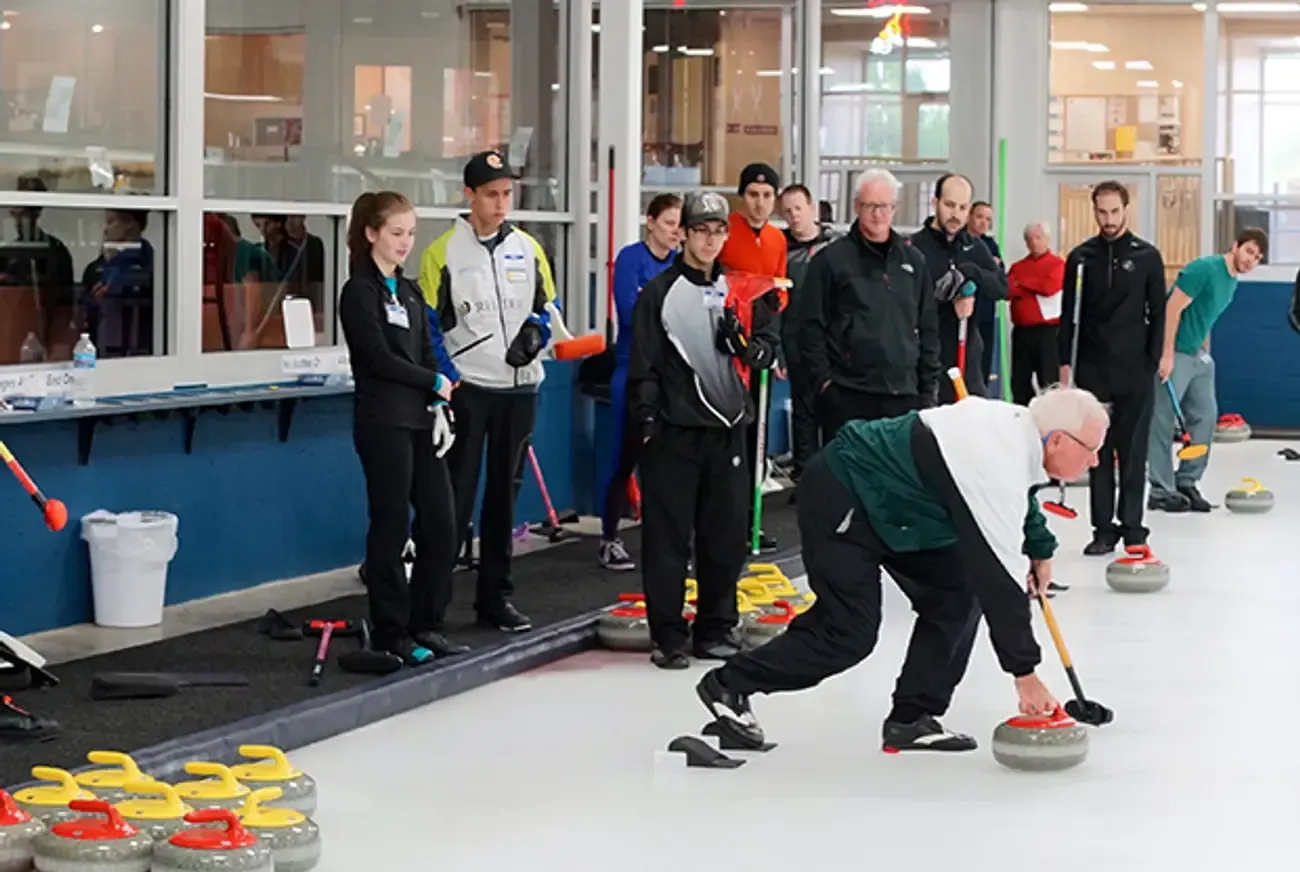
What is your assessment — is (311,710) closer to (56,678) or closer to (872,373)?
(56,678)

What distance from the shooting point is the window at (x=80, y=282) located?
6867mm

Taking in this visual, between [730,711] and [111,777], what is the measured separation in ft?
5.18

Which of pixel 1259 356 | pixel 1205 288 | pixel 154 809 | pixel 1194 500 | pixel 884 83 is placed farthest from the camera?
pixel 1259 356

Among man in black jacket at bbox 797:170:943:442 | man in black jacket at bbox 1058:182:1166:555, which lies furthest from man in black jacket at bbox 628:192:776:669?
man in black jacket at bbox 1058:182:1166:555

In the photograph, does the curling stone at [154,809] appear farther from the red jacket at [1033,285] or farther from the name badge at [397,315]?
the red jacket at [1033,285]

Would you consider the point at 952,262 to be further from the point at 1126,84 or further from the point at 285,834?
the point at 1126,84

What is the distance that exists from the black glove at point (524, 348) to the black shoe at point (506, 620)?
0.78m

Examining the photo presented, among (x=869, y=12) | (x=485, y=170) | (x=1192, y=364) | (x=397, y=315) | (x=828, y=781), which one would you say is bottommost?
(x=828, y=781)

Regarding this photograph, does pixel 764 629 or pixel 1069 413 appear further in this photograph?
pixel 764 629

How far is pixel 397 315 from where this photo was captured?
609cm

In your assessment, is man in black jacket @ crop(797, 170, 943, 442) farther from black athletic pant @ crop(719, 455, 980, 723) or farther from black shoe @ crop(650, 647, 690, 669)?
black athletic pant @ crop(719, 455, 980, 723)

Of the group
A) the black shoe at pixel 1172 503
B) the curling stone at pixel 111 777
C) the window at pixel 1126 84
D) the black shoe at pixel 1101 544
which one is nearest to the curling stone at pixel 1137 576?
the black shoe at pixel 1101 544

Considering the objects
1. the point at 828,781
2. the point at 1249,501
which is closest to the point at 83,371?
the point at 828,781

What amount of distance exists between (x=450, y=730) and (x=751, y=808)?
3.73ft
